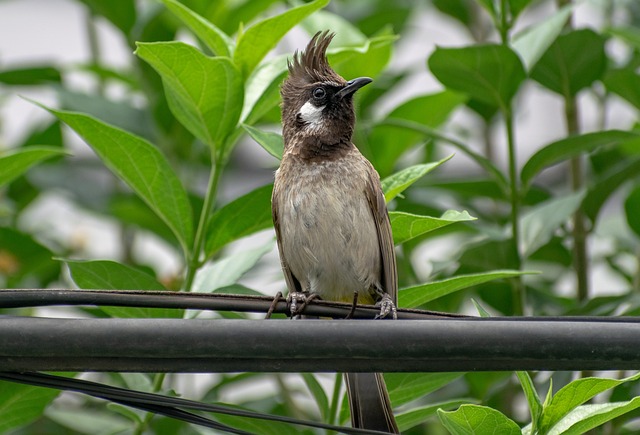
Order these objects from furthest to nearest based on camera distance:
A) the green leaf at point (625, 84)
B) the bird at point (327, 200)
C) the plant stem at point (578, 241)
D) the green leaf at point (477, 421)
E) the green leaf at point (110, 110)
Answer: the green leaf at point (110, 110), the plant stem at point (578, 241), the green leaf at point (625, 84), the bird at point (327, 200), the green leaf at point (477, 421)

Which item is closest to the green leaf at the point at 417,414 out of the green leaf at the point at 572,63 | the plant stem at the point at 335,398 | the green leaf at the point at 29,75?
the plant stem at the point at 335,398

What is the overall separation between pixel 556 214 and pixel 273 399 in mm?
1303

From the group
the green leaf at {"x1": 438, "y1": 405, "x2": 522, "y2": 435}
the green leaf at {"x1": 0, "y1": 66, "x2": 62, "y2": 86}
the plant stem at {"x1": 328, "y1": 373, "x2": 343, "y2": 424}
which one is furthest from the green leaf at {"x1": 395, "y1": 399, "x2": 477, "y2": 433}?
the green leaf at {"x1": 0, "y1": 66, "x2": 62, "y2": 86}

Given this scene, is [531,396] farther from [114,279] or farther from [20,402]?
[20,402]

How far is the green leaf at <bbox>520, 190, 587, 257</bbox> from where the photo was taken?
3232 mm

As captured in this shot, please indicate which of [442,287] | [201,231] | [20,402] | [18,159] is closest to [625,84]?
[442,287]

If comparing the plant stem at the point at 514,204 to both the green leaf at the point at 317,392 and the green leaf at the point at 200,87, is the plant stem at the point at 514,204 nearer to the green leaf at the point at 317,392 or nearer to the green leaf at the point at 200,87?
the green leaf at the point at 317,392

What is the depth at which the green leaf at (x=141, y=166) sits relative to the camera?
8.86 feet

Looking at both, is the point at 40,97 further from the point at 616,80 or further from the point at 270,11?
the point at 616,80

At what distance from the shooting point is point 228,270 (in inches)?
114

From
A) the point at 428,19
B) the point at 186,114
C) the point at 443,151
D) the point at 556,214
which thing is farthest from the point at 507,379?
the point at 428,19

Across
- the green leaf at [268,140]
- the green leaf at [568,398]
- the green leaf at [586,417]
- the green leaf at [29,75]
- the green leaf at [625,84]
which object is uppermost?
the green leaf at [29,75]

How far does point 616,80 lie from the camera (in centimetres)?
343

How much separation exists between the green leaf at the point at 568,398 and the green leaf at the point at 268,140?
1.01 metres
